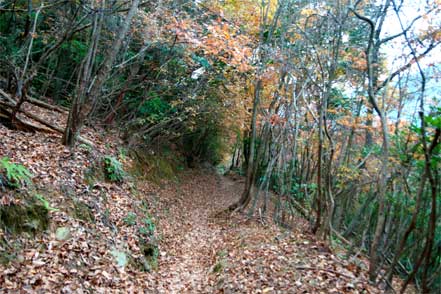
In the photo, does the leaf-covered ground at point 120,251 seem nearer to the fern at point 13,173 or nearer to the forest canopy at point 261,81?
the fern at point 13,173

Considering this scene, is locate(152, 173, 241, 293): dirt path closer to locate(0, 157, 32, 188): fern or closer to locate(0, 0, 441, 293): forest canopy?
locate(0, 0, 441, 293): forest canopy

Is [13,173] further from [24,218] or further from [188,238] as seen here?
[188,238]

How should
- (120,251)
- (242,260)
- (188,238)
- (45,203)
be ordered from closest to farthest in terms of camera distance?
(45,203), (120,251), (242,260), (188,238)

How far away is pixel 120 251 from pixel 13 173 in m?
2.29

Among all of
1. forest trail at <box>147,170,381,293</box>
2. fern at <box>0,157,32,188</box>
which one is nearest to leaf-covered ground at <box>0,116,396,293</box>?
forest trail at <box>147,170,381,293</box>

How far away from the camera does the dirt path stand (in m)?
6.50

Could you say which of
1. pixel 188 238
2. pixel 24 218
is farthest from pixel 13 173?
pixel 188 238

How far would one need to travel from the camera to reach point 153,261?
6.88 m

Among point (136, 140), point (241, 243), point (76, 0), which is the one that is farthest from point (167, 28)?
point (241, 243)

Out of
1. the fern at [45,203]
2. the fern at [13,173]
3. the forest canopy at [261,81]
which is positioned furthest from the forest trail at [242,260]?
the fern at [13,173]

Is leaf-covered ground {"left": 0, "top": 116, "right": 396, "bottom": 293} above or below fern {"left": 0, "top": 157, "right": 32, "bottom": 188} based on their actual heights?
below

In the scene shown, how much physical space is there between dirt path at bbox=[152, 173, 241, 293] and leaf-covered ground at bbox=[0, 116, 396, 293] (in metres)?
0.04

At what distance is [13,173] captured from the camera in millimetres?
4594

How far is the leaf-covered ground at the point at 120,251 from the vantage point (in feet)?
14.6
